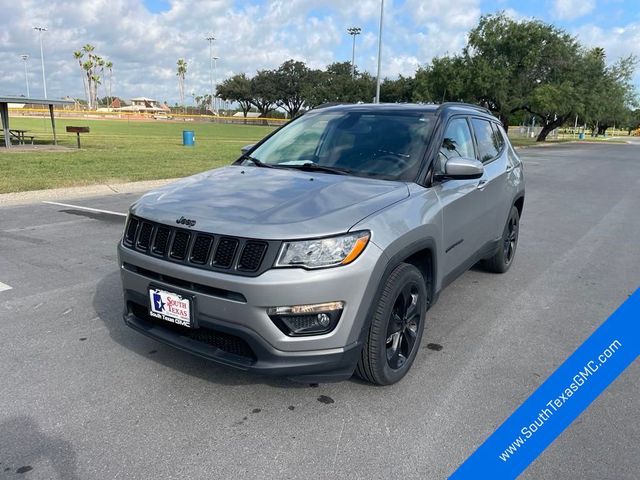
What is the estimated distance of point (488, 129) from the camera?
5.18 meters

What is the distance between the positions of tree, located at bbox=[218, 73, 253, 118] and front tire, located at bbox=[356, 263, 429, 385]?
325 feet

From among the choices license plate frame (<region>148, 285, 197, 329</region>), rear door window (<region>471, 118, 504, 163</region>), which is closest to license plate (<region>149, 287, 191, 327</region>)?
license plate frame (<region>148, 285, 197, 329</region>)

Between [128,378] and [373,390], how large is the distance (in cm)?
156

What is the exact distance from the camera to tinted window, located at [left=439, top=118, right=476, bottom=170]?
389cm

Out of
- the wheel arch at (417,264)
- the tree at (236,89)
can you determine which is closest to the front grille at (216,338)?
the wheel arch at (417,264)

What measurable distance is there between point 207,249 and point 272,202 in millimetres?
486

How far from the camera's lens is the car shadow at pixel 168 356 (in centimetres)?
326

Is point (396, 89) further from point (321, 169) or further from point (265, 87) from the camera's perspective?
point (321, 169)

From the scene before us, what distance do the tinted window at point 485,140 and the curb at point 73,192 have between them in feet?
26.8

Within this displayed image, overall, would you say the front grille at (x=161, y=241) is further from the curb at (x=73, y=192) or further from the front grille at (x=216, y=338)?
the curb at (x=73, y=192)

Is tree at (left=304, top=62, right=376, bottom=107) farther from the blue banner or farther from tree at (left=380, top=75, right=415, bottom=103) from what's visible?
the blue banner

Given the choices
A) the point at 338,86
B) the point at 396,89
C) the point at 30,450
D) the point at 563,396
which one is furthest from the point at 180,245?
the point at 338,86

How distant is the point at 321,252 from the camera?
8.61ft

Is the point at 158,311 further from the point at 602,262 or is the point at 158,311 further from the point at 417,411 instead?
the point at 602,262
